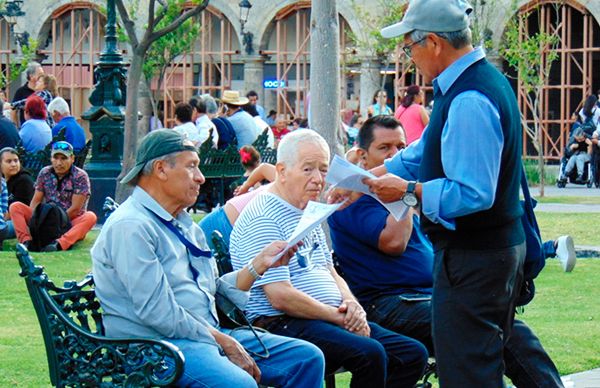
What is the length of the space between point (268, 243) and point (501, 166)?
4.68ft

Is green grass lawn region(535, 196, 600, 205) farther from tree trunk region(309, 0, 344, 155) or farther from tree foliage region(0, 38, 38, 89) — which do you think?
tree foliage region(0, 38, 38, 89)

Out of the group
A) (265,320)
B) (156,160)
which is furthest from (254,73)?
(156,160)

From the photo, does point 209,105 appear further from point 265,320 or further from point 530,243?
point 530,243

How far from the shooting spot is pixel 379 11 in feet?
125

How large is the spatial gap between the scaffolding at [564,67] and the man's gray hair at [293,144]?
28.5 metres

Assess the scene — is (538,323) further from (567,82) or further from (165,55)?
(165,55)

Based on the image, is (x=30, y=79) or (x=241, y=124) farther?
(x=30, y=79)

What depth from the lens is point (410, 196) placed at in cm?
532

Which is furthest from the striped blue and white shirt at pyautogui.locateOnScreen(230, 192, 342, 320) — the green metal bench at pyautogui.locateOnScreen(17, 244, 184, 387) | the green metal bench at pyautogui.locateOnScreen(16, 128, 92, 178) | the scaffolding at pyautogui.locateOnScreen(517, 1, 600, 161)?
the scaffolding at pyautogui.locateOnScreen(517, 1, 600, 161)

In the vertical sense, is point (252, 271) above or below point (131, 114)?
below

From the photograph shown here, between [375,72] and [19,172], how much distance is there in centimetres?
2399

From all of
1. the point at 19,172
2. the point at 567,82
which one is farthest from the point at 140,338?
the point at 567,82

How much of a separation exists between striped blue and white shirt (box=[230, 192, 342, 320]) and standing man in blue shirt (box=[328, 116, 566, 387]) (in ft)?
1.15

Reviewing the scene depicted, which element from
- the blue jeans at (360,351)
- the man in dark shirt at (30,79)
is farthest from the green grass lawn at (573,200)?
the blue jeans at (360,351)
